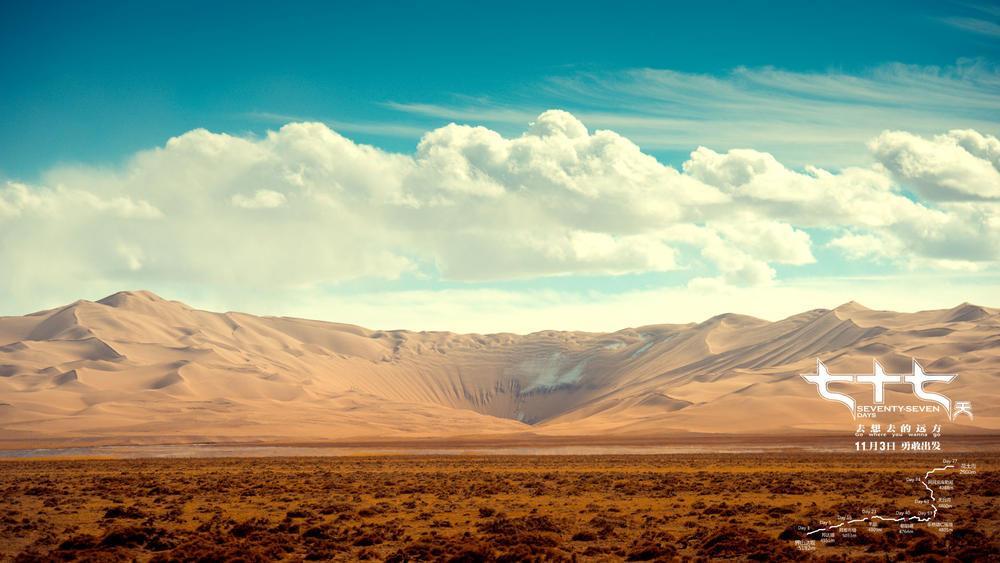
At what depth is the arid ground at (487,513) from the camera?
26.4m

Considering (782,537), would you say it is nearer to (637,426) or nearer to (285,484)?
(285,484)

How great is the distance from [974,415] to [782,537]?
119 meters

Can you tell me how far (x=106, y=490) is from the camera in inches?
1886

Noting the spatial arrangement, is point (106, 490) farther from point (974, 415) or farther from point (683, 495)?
point (974, 415)

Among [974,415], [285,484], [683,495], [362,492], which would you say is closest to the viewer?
[683,495]

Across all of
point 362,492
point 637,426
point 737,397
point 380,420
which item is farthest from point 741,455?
point 380,420

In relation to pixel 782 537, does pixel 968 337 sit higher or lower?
higher

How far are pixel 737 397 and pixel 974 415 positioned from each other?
42.7 m

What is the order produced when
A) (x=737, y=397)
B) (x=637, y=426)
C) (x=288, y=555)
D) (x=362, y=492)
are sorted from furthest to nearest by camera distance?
1. (x=737, y=397)
2. (x=637, y=426)
3. (x=362, y=492)
4. (x=288, y=555)

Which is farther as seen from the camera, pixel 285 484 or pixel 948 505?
pixel 285 484

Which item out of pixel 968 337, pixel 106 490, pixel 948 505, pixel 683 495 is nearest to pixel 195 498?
pixel 106 490

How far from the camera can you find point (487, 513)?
3606 cm

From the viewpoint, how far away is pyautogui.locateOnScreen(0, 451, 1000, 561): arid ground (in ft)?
86.6

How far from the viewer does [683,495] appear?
4225 cm
